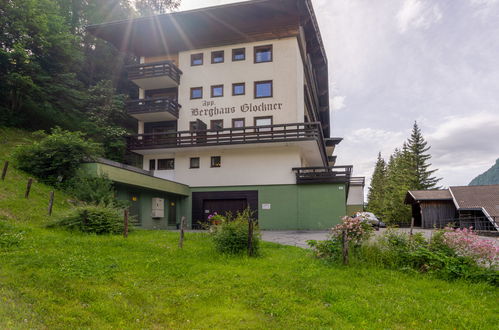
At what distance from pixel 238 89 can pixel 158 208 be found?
10.6 metres

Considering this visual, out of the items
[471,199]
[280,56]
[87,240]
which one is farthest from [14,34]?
[471,199]

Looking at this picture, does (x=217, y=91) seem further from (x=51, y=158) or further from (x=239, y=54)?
(x=51, y=158)

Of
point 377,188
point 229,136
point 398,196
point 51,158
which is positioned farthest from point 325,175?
point 377,188

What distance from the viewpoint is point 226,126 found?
84.9 ft

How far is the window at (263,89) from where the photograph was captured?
25.5 meters

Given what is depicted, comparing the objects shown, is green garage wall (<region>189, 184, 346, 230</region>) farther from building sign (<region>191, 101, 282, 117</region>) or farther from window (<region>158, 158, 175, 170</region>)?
window (<region>158, 158, 175, 170</region>)

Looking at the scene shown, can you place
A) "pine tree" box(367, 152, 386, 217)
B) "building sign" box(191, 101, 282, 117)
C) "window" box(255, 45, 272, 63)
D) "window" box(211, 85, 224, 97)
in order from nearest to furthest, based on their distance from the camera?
"building sign" box(191, 101, 282, 117) → "window" box(255, 45, 272, 63) → "window" box(211, 85, 224, 97) → "pine tree" box(367, 152, 386, 217)

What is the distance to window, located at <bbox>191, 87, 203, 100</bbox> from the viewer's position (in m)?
26.9

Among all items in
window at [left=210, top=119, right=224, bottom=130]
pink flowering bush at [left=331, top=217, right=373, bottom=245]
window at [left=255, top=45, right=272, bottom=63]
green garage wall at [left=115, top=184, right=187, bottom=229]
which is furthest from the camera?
window at [left=210, top=119, right=224, bottom=130]

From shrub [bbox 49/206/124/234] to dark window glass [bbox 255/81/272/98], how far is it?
51.9 ft

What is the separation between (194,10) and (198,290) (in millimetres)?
23473

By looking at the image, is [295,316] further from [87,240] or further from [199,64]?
[199,64]

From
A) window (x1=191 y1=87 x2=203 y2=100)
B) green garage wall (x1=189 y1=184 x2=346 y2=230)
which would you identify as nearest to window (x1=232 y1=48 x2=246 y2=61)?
window (x1=191 y1=87 x2=203 y2=100)

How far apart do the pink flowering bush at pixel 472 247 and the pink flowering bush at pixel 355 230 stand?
6.63ft
